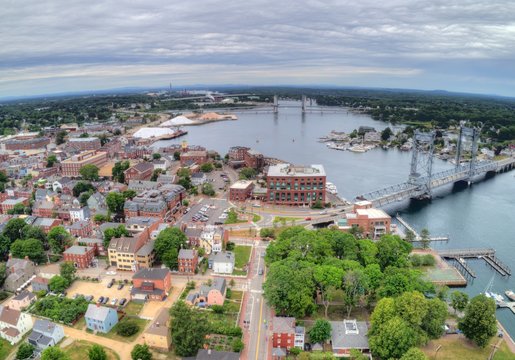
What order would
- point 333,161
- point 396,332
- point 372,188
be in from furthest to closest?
point 333,161 → point 372,188 → point 396,332

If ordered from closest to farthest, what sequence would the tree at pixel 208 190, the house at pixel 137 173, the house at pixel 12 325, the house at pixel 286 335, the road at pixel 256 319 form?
1. the house at pixel 286 335
2. the road at pixel 256 319
3. the house at pixel 12 325
4. the tree at pixel 208 190
5. the house at pixel 137 173

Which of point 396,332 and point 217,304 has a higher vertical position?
point 396,332

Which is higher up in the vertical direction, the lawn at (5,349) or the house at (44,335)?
the house at (44,335)

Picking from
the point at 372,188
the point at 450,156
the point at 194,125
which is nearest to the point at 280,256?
the point at 372,188

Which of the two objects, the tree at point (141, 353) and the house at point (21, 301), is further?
the house at point (21, 301)

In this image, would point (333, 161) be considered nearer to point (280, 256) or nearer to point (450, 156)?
point (450, 156)

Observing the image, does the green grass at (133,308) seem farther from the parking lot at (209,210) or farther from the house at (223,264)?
the parking lot at (209,210)

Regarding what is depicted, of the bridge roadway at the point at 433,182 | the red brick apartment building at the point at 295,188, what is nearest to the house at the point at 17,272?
the red brick apartment building at the point at 295,188
